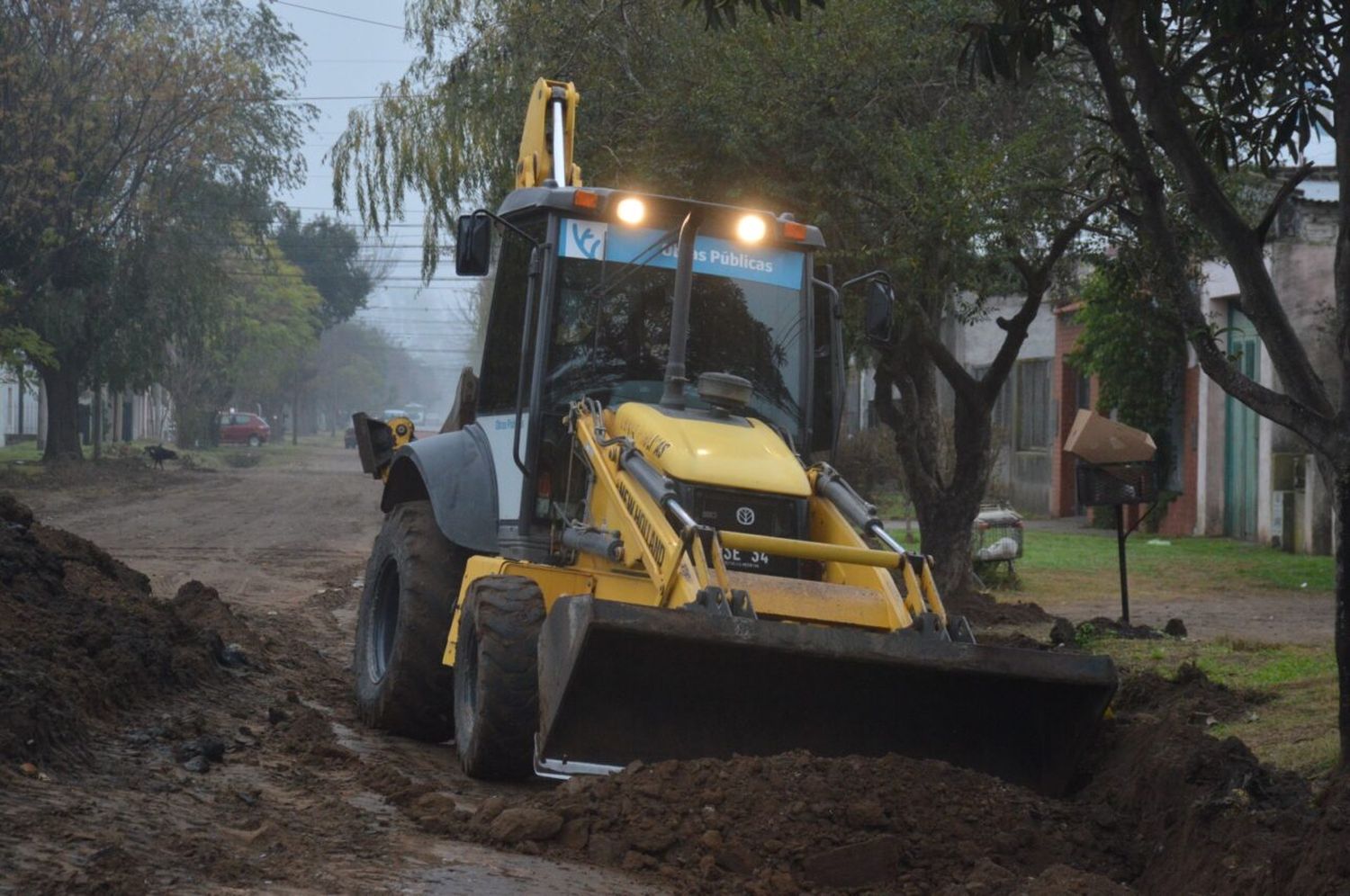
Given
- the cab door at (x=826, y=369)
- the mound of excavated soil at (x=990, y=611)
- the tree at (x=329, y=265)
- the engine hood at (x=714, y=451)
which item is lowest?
the mound of excavated soil at (x=990, y=611)

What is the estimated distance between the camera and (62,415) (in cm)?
4100

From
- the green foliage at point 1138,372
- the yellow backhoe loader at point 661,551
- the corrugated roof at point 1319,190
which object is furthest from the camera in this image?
the green foliage at point 1138,372

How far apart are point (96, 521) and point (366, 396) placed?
126 m

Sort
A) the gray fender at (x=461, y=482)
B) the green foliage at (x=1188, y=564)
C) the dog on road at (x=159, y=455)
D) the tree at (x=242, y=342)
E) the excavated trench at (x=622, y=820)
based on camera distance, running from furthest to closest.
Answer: the tree at (x=242, y=342), the dog on road at (x=159, y=455), the green foliage at (x=1188, y=564), the gray fender at (x=461, y=482), the excavated trench at (x=622, y=820)

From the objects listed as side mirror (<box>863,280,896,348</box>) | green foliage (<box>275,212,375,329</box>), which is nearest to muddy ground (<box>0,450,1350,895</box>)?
side mirror (<box>863,280,896,348</box>)

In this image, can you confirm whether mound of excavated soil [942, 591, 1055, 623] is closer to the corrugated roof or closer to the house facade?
the house facade

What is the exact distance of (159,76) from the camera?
34812mm

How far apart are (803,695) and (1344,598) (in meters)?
2.42

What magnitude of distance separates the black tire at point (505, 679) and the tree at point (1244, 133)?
3.35 metres

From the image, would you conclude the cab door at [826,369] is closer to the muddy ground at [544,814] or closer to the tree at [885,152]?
the muddy ground at [544,814]

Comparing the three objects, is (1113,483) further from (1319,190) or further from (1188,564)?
(1319,190)

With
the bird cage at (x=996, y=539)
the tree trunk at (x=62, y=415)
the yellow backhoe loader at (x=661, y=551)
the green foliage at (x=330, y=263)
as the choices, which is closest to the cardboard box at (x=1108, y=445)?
the bird cage at (x=996, y=539)

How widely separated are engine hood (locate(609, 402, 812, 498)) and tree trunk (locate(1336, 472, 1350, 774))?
244 centimetres

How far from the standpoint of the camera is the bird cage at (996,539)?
19.5 metres
